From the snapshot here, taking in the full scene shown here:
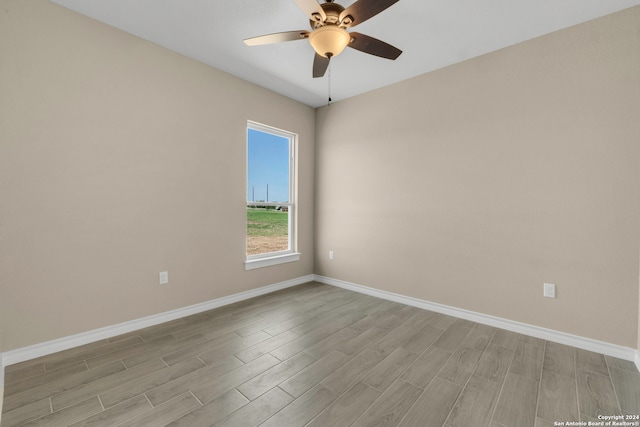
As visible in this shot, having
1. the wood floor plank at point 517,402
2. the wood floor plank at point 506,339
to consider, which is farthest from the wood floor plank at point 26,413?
the wood floor plank at point 506,339

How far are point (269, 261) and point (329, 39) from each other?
267 centimetres

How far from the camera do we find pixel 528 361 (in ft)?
6.87

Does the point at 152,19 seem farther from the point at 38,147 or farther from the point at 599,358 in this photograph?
the point at 599,358

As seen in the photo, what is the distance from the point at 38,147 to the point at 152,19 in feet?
4.41

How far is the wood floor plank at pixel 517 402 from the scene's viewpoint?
1.51m

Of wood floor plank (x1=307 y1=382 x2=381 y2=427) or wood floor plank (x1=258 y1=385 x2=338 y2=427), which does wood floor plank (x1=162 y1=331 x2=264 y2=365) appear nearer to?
wood floor plank (x1=258 y1=385 x2=338 y2=427)

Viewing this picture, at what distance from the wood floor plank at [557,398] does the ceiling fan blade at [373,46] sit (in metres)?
2.45

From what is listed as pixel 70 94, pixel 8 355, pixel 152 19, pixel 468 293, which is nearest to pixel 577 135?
pixel 468 293

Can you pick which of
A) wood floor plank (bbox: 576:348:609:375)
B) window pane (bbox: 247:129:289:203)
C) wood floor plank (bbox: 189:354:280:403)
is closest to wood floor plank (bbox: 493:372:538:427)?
wood floor plank (bbox: 576:348:609:375)

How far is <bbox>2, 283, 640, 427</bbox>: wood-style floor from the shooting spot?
1534 millimetres

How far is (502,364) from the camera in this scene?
205cm

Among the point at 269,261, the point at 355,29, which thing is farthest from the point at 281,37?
the point at 269,261

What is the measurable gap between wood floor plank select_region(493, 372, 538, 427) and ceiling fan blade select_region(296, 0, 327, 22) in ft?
8.39

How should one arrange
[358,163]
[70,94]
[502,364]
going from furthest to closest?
[358,163] → [70,94] → [502,364]
